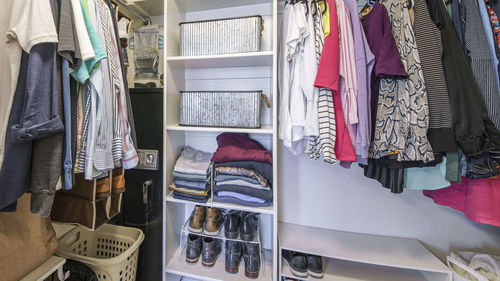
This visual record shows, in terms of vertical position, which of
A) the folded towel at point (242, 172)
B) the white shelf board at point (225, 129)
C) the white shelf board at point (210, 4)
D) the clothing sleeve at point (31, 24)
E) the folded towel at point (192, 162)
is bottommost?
the folded towel at point (242, 172)

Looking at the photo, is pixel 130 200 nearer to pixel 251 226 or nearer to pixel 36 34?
pixel 251 226

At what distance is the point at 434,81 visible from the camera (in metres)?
0.77

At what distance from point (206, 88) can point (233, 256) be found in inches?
43.4

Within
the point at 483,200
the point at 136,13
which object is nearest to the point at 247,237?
the point at 483,200

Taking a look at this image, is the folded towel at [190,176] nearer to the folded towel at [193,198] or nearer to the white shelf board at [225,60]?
the folded towel at [193,198]

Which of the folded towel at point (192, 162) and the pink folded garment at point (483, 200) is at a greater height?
the folded towel at point (192, 162)

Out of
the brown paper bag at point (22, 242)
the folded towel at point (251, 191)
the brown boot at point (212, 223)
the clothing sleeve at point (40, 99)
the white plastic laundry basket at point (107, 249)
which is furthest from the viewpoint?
the brown boot at point (212, 223)

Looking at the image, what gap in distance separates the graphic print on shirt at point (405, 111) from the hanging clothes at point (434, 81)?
4 centimetres

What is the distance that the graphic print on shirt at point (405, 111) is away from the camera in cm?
74

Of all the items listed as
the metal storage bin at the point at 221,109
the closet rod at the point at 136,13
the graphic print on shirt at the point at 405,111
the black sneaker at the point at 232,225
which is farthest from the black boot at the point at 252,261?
the closet rod at the point at 136,13

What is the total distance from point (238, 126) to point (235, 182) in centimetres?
32

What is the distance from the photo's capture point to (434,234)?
3.84 feet

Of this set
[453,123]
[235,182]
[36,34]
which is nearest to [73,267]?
[235,182]

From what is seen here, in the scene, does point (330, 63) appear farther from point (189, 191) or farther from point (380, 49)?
point (189, 191)
